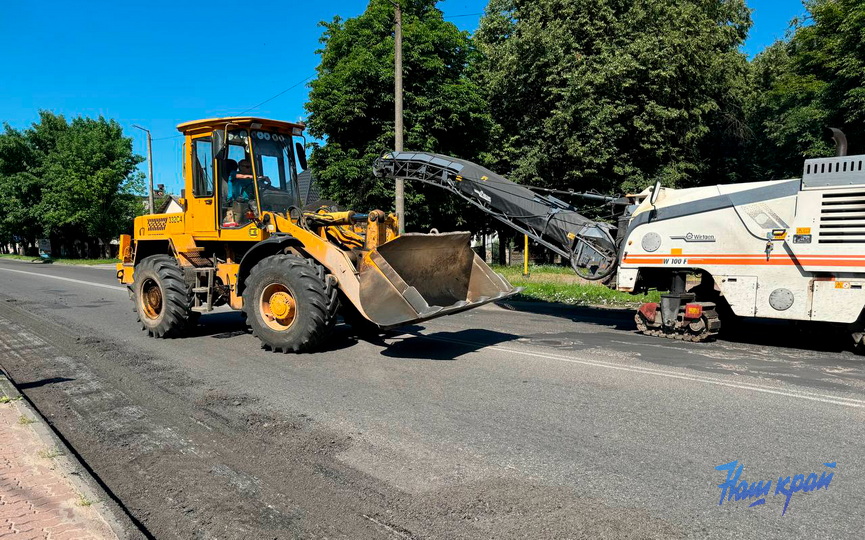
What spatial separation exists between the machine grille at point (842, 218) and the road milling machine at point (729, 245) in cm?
1

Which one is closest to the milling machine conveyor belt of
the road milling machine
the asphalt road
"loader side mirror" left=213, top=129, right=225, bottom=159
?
the road milling machine

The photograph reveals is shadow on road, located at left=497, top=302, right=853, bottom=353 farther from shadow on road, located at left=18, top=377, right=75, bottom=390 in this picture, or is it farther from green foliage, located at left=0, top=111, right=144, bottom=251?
green foliage, located at left=0, top=111, right=144, bottom=251

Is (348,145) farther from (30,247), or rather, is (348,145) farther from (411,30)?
(30,247)

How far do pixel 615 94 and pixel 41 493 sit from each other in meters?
22.0

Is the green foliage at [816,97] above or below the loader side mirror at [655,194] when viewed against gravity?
above

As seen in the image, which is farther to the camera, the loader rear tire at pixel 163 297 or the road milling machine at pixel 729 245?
the loader rear tire at pixel 163 297

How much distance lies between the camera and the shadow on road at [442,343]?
7520mm

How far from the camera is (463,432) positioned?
15.2ft

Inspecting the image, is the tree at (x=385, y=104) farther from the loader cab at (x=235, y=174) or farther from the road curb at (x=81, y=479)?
the road curb at (x=81, y=479)

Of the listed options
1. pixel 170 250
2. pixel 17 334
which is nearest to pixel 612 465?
pixel 170 250

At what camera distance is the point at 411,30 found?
21.4m

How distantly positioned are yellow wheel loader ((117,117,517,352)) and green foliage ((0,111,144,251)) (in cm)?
3562

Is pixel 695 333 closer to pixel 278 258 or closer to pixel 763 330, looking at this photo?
pixel 763 330

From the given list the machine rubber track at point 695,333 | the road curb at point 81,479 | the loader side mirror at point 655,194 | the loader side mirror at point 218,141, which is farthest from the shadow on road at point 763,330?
the road curb at point 81,479
